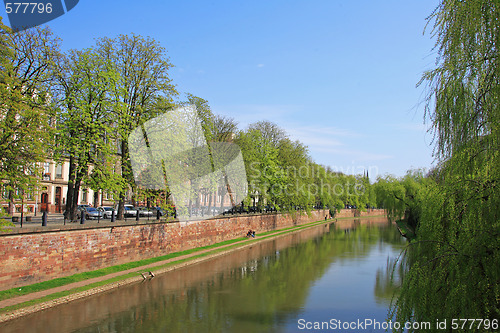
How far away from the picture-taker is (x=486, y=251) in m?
6.71

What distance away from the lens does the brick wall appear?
652 inches

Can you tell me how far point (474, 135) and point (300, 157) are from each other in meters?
54.1

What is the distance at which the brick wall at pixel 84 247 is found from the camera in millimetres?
16562

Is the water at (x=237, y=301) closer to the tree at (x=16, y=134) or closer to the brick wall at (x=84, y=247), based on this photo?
the brick wall at (x=84, y=247)

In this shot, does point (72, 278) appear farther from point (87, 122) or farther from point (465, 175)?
point (465, 175)

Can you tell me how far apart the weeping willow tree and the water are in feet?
28.5

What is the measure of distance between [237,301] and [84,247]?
841cm

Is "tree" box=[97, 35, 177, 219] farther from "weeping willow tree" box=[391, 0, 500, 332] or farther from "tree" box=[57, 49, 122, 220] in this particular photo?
"weeping willow tree" box=[391, 0, 500, 332]

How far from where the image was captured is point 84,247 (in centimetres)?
2072

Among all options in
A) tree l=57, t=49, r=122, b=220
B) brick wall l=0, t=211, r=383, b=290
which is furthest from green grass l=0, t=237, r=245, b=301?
tree l=57, t=49, r=122, b=220

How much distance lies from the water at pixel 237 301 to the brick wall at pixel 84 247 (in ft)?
8.19

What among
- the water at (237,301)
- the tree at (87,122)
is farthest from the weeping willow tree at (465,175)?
the tree at (87,122)

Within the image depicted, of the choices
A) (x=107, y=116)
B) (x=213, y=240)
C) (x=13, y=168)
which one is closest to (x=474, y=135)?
(x=13, y=168)

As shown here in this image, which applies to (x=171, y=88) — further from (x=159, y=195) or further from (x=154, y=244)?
(x=154, y=244)
